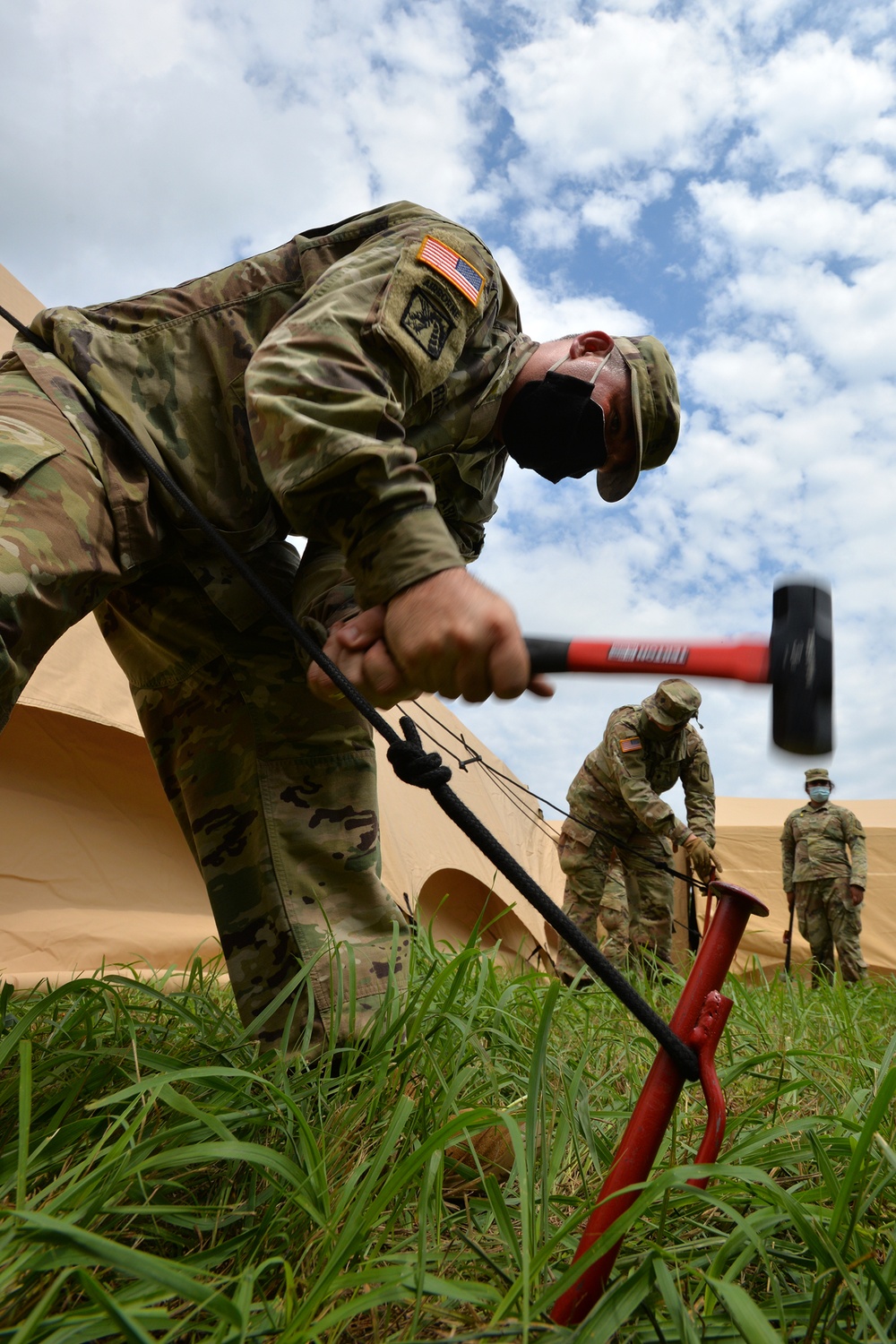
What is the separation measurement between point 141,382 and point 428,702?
4.29m

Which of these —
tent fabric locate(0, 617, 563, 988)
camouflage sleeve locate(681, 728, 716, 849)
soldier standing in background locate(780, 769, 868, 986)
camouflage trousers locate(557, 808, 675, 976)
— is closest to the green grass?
tent fabric locate(0, 617, 563, 988)

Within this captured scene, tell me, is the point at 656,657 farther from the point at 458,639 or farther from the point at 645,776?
the point at 645,776

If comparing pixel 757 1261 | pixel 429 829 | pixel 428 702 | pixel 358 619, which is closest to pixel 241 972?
pixel 358 619

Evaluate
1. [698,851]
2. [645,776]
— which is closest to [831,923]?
[698,851]

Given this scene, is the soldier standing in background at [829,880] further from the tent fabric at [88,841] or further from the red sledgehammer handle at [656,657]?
the red sledgehammer handle at [656,657]

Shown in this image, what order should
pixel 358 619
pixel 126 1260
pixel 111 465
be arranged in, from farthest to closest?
pixel 111 465 < pixel 358 619 < pixel 126 1260

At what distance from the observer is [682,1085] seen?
2.61 feet

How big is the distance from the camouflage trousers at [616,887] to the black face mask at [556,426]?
360cm

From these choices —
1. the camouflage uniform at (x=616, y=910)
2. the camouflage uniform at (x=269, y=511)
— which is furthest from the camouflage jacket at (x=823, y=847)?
the camouflage uniform at (x=269, y=511)

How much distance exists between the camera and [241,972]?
1297 millimetres

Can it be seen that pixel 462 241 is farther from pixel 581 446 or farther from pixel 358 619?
pixel 358 619

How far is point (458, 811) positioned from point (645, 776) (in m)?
4.08

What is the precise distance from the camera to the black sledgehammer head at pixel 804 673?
0.77 m

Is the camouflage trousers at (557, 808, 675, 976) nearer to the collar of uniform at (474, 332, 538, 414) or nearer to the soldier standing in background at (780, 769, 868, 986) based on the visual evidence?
the soldier standing in background at (780, 769, 868, 986)
